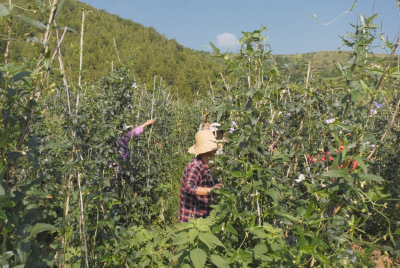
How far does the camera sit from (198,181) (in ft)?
9.07

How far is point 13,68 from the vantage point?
3.27ft

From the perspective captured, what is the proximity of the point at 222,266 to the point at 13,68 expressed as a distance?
51.6 inches

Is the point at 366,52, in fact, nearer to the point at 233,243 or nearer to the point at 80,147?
the point at 233,243

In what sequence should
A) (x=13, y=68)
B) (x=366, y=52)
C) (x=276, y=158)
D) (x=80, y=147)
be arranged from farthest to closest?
(x=80, y=147), (x=276, y=158), (x=366, y=52), (x=13, y=68)

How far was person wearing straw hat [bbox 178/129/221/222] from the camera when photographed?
2715 mm

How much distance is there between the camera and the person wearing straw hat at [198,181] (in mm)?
2715

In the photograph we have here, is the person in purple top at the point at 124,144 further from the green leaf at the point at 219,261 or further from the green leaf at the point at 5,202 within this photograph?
the green leaf at the point at 5,202

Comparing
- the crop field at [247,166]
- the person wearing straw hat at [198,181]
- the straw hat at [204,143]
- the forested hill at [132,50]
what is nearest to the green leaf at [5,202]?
the crop field at [247,166]

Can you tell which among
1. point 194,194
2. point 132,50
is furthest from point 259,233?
point 132,50

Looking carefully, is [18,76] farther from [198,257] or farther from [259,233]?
[259,233]

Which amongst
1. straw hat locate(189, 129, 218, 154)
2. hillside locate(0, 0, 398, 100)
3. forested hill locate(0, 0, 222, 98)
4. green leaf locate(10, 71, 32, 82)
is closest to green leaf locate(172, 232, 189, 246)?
green leaf locate(10, 71, 32, 82)

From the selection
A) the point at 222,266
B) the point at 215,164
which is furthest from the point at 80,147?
the point at 222,266

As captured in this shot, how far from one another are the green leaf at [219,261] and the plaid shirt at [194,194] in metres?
1.16

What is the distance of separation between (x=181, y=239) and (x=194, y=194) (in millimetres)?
1180
